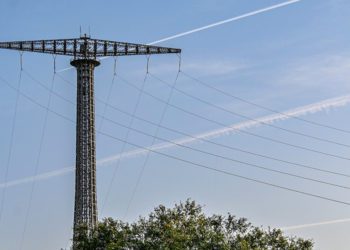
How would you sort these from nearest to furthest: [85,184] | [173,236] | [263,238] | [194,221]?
1. [173,236]
2. [194,221]
3. [263,238]
4. [85,184]

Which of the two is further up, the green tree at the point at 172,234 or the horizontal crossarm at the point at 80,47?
the horizontal crossarm at the point at 80,47

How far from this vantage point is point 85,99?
102188mm

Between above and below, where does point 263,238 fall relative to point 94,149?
below

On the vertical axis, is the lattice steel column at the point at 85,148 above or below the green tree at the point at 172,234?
above

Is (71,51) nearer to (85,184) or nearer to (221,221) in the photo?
(85,184)

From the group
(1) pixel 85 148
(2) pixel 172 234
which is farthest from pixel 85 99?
(2) pixel 172 234

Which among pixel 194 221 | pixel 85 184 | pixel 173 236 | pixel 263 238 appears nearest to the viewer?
pixel 173 236

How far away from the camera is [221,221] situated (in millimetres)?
84375

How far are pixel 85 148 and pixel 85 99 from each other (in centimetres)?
705

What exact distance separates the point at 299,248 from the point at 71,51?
39.7 meters

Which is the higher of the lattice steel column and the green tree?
the lattice steel column

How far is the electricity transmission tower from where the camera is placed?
97.6m

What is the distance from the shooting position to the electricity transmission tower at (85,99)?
97625 millimetres

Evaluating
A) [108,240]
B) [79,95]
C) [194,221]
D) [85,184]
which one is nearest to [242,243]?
[194,221]
